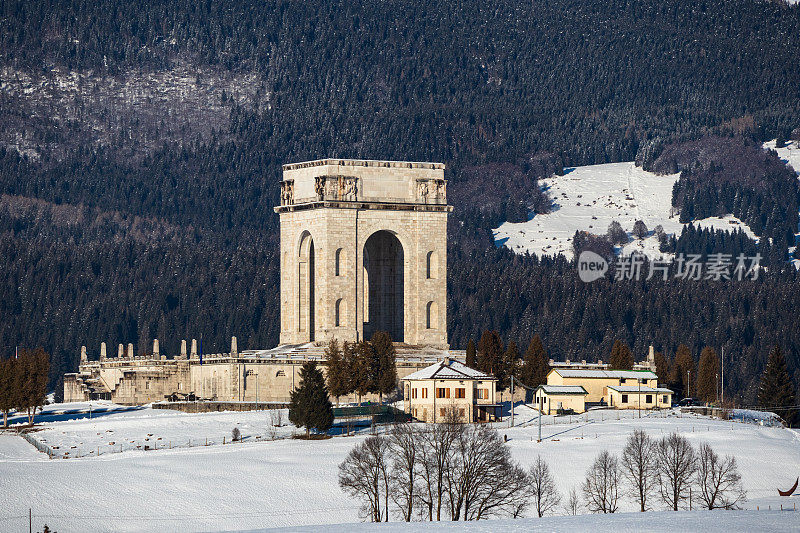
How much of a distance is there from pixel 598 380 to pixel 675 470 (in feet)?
109

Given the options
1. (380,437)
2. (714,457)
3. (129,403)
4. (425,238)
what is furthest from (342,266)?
(714,457)

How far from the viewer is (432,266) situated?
142m

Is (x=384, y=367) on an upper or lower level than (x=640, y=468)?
upper

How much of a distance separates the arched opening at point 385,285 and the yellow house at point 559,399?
19526mm

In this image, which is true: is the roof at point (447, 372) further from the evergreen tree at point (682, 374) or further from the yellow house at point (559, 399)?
the evergreen tree at point (682, 374)

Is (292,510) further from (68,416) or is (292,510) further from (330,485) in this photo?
(68,416)

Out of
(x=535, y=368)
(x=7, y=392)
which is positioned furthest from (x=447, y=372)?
(x=7, y=392)

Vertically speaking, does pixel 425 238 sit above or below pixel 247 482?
above

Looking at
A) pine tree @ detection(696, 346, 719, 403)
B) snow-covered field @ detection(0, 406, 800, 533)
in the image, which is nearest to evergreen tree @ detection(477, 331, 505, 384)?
snow-covered field @ detection(0, 406, 800, 533)

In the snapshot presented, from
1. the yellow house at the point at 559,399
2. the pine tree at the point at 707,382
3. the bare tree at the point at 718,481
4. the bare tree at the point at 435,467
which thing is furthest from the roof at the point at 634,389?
the bare tree at the point at 435,467

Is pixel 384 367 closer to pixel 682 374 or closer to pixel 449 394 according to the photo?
pixel 449 394

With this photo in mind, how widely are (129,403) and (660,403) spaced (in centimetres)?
3612

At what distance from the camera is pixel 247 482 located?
4119 inches

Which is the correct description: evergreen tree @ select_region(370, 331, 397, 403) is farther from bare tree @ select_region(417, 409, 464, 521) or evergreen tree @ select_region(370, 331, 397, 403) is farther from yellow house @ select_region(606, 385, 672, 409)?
bare tree @ select_region(417, 409, 464, 521)
